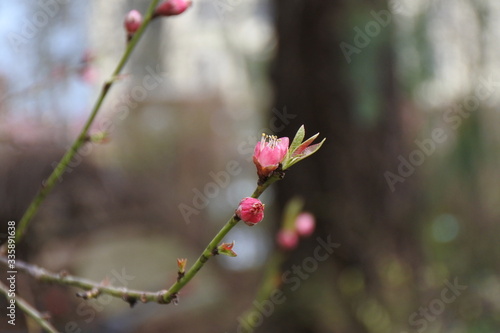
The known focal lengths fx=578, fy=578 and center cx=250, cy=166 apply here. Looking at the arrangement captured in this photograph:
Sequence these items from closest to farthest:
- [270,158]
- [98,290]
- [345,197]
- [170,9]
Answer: [270,158] → [98,290] → [170,9] → [345,197]

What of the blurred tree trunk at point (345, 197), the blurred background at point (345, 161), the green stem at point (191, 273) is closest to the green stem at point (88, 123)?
the green stem at point (191, 273)

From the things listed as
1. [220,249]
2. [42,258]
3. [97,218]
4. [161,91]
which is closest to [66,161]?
[220,249]

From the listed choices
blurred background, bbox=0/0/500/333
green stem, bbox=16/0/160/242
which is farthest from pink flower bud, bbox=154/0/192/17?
blurred background, bbox=0/0/500/333

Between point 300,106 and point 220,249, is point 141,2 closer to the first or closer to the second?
point 300,106

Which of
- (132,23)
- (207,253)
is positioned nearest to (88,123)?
(132,23)

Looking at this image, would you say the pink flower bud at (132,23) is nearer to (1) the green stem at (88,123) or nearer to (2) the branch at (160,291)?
(1) the green stem at (88,123)

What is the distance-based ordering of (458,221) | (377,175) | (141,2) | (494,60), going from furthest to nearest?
(141,2) < (458,221) < (377,175) < (494,60)

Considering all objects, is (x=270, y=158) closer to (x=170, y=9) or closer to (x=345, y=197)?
(x=170, y=9)
